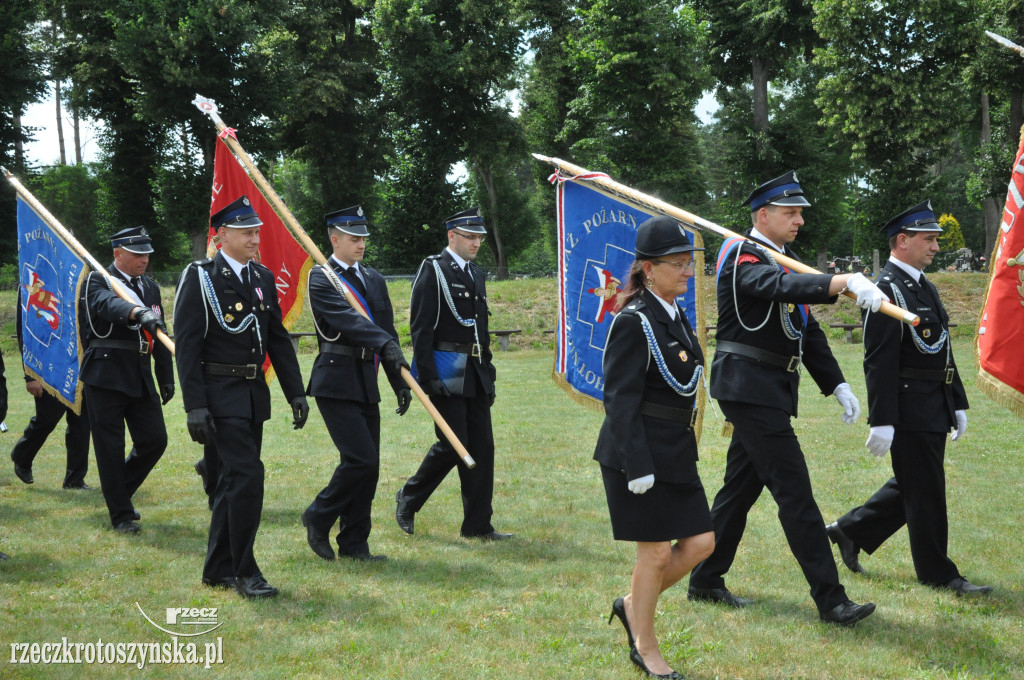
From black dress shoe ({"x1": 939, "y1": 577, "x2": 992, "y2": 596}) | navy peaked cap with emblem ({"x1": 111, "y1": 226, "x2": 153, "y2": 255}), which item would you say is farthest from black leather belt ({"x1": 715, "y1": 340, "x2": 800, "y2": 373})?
navy peaked cap with emblem ({"x1": 111, "y1": 226, "x2": 153, "y2": 255})

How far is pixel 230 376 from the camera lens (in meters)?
6.17

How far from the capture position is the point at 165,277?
1480 inches

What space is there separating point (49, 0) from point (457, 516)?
123 feet

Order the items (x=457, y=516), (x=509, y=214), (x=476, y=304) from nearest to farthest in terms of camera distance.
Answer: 1. (x=476, y=304)
2. (x=457, y=516)
3. (x=509, y=214)

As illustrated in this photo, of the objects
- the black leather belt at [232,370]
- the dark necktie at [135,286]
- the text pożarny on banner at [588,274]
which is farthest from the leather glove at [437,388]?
the dark necktie at [135,286]

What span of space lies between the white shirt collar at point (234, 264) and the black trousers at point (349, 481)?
114 centimetres

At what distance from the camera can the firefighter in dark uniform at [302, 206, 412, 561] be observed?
687 centimetres

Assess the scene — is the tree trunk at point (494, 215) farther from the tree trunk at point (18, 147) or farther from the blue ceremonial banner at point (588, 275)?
the blue ceremonial banner at point (588, 275)

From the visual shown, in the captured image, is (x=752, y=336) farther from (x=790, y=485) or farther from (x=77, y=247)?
(x=77, y=247)

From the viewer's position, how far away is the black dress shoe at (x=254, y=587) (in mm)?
5969

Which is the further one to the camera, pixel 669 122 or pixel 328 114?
pixel 328 114

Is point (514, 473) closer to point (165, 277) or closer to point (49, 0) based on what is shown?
point (165, 277)

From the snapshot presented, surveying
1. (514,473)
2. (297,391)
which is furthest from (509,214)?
(297,391)

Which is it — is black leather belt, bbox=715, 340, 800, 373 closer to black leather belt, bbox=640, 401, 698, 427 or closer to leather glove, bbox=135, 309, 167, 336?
black leather belt, bbox=640, 401, 698, 427
